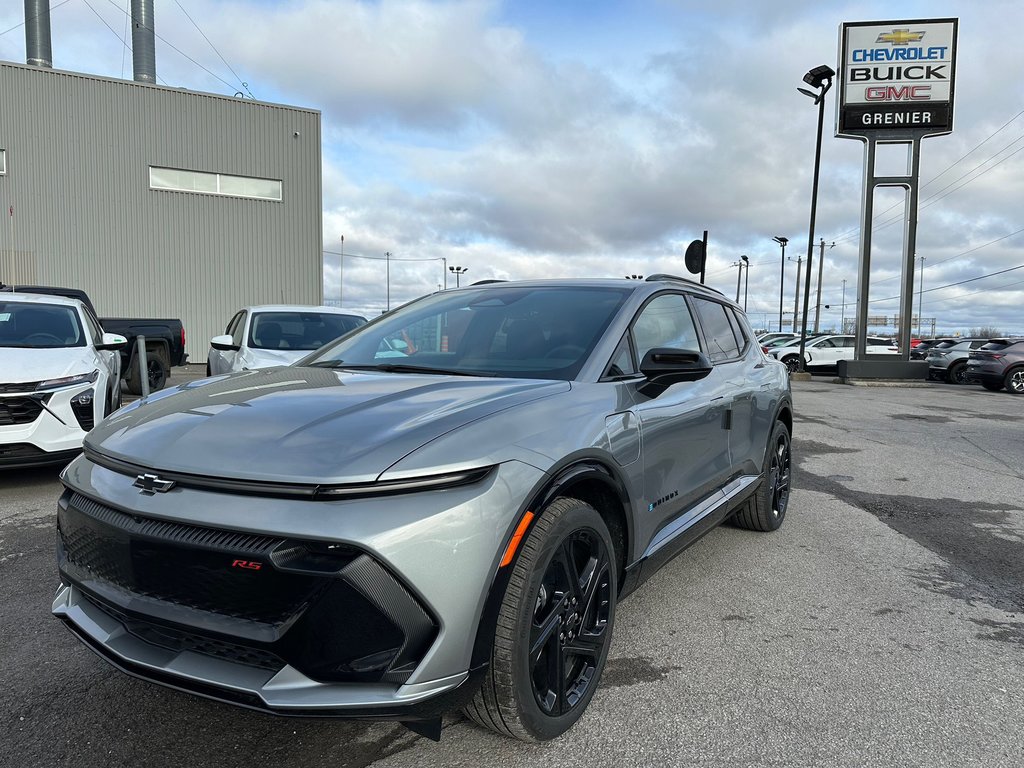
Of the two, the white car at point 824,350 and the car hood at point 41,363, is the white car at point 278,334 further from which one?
the white car at point 824,350

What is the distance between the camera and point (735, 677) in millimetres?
2854

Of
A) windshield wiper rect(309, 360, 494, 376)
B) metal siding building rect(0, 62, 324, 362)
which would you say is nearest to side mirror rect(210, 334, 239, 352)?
windshield wiper rect(309, 360, 494, 376)

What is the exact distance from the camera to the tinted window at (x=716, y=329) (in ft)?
13.3

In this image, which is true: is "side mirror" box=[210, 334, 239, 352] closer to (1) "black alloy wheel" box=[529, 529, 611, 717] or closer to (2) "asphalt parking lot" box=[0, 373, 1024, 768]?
(2) "asphalt parking lot" box=[0, 373, 1024, 768]

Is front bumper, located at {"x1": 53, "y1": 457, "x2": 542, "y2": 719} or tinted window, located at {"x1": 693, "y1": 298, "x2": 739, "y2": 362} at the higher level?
tinted window, located at {"x1": 693, "y1": 298, "x2": 739, "y2": 362}

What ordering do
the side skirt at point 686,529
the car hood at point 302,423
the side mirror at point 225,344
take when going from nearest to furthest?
the car hood at point 302,423
the side skirt at point 686,529
the side mirror at point 225,344

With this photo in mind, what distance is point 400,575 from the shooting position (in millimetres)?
1811

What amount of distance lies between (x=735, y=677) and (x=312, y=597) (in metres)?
1.88

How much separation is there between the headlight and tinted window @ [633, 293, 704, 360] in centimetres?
482

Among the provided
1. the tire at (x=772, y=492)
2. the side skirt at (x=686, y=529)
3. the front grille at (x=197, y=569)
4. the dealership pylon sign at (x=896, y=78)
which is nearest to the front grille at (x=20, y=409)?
the front grille at (x=197, y=569)

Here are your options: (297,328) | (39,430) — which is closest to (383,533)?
(39,430)

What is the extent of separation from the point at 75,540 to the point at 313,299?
22.4 m

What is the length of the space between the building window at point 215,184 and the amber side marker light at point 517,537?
900 inches

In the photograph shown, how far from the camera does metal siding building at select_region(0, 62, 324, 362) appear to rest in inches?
801
